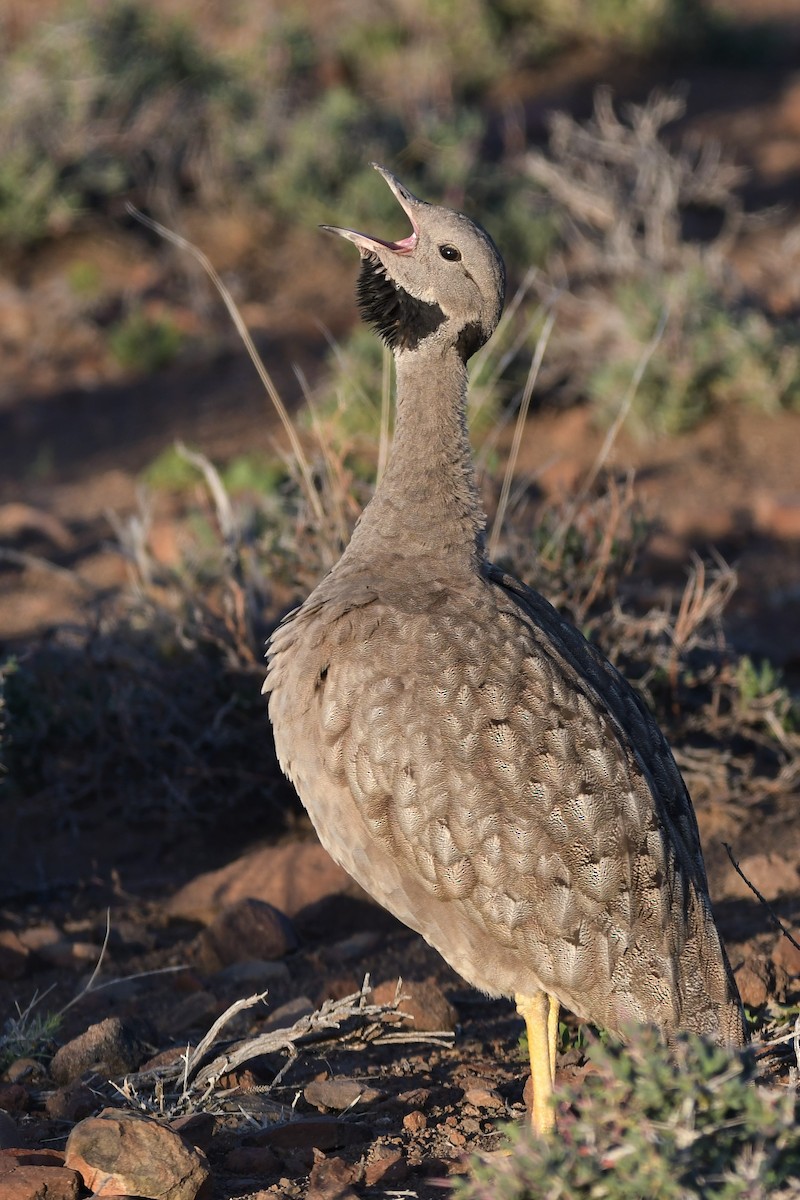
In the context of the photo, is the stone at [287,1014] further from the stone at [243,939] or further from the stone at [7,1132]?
the stone at [7,1132]

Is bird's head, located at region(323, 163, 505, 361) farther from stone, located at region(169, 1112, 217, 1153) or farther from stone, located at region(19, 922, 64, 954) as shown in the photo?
stone, located at region(19, 922, 64, 954)

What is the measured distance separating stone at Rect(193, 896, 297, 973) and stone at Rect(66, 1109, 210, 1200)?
1.65 m

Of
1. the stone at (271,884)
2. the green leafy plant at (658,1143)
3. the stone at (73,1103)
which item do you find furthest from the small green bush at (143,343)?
the green leafy plant at (658,1143)

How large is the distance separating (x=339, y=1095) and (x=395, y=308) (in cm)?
238

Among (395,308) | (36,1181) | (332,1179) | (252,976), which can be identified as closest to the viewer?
(36,1181)

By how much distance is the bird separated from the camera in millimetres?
3926

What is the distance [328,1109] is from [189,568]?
3.25 m

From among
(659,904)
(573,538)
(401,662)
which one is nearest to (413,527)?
(401,662)

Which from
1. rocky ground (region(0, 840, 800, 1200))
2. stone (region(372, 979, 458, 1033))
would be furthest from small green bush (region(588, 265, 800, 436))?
stone (region(372, 979, 458, 1033))

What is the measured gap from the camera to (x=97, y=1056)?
4402 millimetres

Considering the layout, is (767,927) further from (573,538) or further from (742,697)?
(573,538)

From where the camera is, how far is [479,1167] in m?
2.88

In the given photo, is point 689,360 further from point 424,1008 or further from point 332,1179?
point 332,1179

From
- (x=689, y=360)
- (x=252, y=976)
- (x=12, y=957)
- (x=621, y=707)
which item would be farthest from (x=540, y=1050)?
(x=689, y=360)
